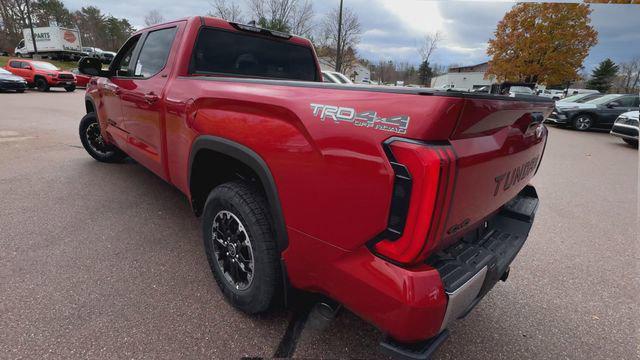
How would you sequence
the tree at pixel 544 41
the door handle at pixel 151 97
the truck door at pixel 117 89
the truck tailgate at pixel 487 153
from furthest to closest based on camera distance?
the tree at pixel 544 41, the truck door at pixel 117 89, the door handle at pixel 151 97, the truck tailgate at pixel 487 153

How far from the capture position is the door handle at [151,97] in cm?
277

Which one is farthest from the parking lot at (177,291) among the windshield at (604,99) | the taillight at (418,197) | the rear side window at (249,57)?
the windshield at (604,99)

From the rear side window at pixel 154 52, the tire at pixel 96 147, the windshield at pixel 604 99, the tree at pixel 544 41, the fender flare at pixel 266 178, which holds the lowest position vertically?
the tire at pixel 96 147

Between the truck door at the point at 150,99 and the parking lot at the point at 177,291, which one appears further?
the truck door at the point at 150,99

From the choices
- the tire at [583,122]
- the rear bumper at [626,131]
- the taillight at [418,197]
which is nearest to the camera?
the taillight at [418,197]

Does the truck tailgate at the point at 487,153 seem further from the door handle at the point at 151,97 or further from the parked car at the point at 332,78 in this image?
the parked car at the point at 332,78

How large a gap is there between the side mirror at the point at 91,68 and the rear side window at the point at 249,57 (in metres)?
1.90

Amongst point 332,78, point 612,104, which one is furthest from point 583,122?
point 332,78

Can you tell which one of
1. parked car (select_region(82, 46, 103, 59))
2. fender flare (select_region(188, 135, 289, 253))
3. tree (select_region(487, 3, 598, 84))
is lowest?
fender flare (select_region(188, 135, 289, 253))

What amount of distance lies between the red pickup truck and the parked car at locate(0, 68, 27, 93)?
18629mm

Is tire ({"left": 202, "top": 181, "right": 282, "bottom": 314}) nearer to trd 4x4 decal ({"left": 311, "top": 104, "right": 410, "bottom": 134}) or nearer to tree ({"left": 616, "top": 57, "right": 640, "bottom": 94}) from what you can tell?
trd 4x4 decal ({"left": 311, "top": 104, "right": 410, "bottom": 134})

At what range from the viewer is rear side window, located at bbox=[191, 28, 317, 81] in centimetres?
285

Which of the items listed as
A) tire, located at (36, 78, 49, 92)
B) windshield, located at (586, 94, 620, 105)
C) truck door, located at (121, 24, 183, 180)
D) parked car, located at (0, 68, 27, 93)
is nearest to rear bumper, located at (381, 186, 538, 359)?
truck door, located at (121, 24, 183, 180)

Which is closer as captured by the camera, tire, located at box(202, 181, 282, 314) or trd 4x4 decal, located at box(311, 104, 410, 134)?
trd 4x4 decal, located at box(311, 104, 410, 134)
